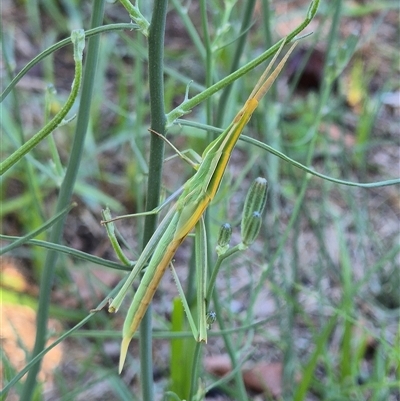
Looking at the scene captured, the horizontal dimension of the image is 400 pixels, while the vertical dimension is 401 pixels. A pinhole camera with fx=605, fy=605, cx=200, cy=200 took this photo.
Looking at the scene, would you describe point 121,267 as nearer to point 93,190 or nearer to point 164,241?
point 164,241

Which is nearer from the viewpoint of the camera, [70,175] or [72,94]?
[72,94]

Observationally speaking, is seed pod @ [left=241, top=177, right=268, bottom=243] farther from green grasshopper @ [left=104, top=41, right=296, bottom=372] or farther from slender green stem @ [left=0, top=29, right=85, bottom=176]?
slender green stem @ [left=0, top=29, right=85, bottom=176]

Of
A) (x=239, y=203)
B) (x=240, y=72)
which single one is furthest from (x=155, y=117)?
(x=239, y=203)

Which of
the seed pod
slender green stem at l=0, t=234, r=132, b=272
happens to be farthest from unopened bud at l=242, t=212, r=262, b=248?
slender green stem at l=0, t=234, r=132, b=272

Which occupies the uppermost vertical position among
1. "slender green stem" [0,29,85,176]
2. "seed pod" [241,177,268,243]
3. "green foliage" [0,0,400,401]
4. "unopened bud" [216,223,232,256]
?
"slender green stem" [0,29,85,176]

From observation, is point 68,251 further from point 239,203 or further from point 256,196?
point 239,203

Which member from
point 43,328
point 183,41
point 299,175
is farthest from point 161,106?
point 183,41
